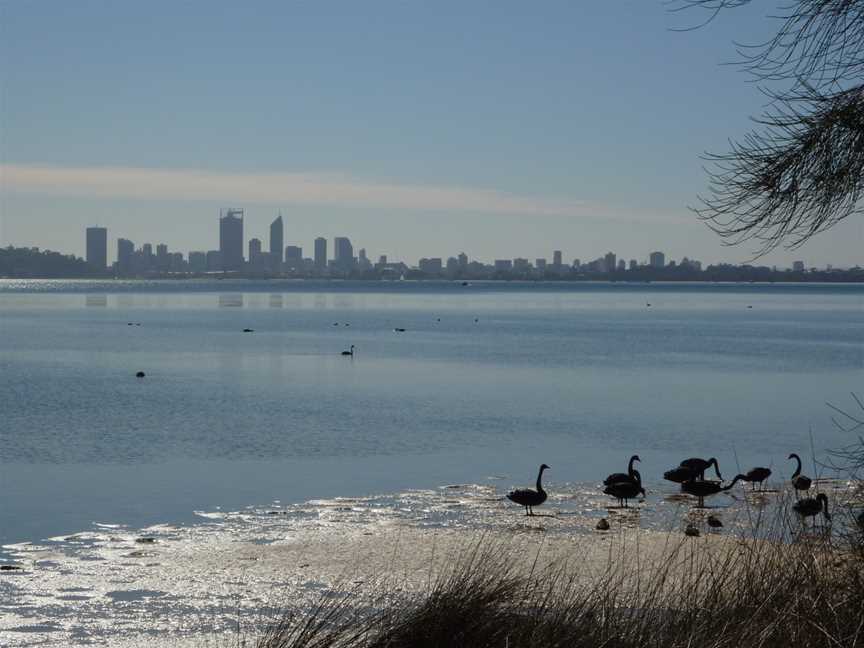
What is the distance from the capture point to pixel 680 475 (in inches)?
837

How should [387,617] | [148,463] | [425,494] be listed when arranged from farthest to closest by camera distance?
[148,463]
[425,494]
[387,617]

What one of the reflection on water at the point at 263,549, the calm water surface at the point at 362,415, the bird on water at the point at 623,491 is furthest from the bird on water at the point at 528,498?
the calm water surface at the point at 362,415

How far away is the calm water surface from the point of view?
21641 mm

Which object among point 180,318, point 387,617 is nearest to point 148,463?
point 387,617

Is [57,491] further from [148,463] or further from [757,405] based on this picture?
[757,405]

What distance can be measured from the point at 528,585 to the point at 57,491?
15.3 m

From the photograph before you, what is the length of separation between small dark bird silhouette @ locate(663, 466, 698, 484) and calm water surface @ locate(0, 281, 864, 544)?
1.55 meters

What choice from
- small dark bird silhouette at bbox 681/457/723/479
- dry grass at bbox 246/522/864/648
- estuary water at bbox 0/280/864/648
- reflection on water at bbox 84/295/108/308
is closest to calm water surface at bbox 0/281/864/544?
estuary water at bbox 0/280/864/648

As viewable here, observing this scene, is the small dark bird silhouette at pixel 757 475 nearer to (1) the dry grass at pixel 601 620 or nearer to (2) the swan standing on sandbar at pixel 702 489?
(2) the swan standing on sandbar at pixel 702 489

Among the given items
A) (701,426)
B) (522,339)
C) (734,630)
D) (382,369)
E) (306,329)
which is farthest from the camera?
(306,329)

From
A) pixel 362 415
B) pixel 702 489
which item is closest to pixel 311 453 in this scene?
pixel 362 415

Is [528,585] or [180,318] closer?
[528,585]

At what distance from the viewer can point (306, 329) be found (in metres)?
89.0

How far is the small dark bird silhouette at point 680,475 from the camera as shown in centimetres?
2098
